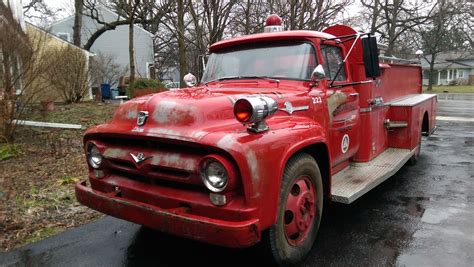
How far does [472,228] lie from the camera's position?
4191 mm

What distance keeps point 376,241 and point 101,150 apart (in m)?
2.68

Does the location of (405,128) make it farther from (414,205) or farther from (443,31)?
(443,31)

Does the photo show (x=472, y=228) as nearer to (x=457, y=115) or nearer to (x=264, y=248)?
(x=264, y=248)

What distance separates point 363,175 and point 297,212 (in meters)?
1.71

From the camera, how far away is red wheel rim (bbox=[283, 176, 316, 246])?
330 cm

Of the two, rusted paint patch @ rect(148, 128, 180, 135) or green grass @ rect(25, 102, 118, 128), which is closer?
rusted paint patch @ rect(148, 128, 180, 135)

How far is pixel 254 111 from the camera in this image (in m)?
2.84

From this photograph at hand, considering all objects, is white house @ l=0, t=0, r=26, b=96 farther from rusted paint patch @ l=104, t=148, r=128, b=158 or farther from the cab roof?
rusted paint patch @ l=104, t=148, r=128, b=158

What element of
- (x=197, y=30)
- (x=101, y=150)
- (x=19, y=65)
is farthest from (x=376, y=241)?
(x=197, y=30)

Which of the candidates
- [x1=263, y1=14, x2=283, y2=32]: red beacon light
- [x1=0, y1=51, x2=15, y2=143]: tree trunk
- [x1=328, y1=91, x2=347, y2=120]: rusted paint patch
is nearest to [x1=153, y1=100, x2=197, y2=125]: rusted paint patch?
[x1=328, y1=91, x2=347, y2=120]: rusted paint patch

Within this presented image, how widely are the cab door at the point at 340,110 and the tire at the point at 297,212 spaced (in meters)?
0.87

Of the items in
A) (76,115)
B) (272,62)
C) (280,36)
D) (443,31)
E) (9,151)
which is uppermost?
(443,31)

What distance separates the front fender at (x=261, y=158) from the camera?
2.72m

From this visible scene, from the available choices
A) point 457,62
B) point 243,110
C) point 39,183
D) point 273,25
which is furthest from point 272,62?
point 457,62
